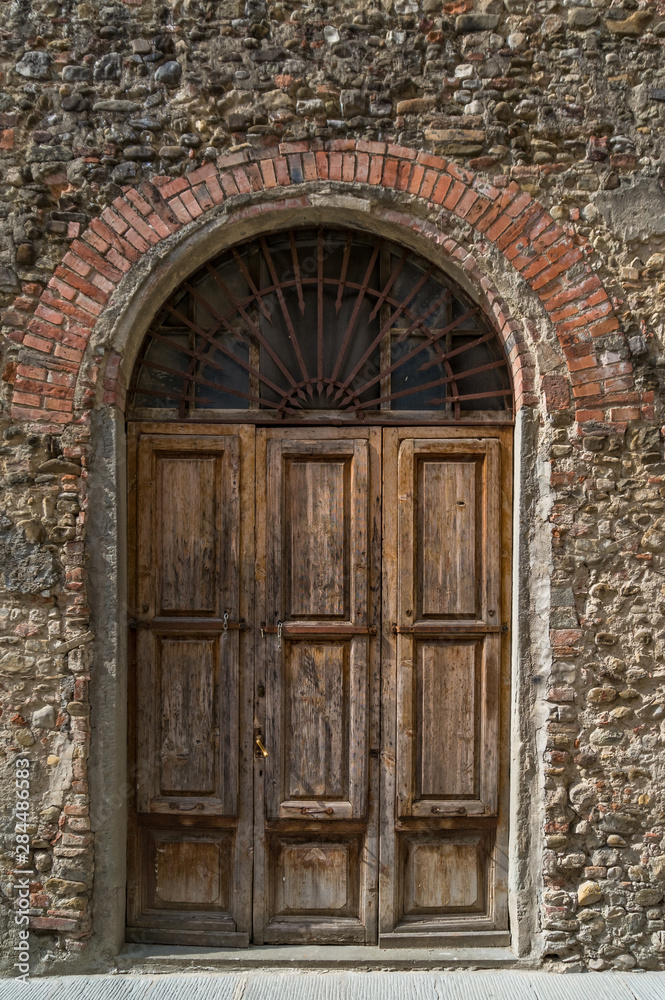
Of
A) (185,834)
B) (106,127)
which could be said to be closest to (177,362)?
(106,127)

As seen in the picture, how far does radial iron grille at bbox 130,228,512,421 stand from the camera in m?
3.49

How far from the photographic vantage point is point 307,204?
10.9ft

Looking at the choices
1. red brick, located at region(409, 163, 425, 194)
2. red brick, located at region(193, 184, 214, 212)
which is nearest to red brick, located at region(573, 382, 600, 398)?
red brick, located at region(409, 163, 425, 194)

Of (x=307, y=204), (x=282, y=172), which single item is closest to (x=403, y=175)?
(x=307, y=204)

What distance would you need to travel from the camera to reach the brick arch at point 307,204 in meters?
3.26

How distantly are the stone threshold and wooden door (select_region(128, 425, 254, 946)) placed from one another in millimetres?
112

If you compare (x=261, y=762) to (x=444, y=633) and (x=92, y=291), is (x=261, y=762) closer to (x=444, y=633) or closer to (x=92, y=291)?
(x=444, y=633)

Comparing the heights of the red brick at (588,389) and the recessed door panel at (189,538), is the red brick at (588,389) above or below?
above

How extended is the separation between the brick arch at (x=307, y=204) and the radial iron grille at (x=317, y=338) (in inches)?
11.8

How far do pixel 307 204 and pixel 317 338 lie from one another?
64cm

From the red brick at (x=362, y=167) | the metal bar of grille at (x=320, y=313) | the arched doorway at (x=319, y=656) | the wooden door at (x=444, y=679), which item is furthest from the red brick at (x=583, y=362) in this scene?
the red brick at (x=362, y=167)

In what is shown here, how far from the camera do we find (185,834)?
346cm

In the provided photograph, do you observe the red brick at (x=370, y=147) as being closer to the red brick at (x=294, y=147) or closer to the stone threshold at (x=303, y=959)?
the red brick at (x=294, y=147)

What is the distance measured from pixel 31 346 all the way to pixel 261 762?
7.75 feet
